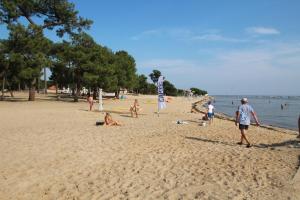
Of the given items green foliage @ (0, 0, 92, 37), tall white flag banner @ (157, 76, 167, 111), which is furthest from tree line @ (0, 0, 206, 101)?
tall white flag banner @ (157, 76, 167, 111)

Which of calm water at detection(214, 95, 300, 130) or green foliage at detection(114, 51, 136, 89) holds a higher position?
green foliage at detection(114, 51, 136, 89)

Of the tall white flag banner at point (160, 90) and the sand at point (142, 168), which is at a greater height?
the tall white flag banner at point (160, 90)

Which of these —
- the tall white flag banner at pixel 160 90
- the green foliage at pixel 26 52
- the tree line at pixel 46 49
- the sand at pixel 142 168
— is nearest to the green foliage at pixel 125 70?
the tree line at pixel 46 49

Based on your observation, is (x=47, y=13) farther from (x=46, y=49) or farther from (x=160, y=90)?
(x=160, y=90)

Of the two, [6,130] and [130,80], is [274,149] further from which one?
[130,80]

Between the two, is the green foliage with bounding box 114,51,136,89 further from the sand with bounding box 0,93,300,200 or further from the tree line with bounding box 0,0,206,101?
the sand with bounding box 0,93,300,200

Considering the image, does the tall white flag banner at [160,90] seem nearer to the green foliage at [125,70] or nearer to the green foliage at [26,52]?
the green foliage at [26,52]

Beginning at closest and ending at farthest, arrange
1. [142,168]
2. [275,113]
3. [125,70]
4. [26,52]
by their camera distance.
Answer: [142,168]
[26,52]
[275,113]
[125,70]

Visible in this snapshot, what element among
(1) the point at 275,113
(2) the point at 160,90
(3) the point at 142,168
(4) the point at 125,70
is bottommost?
(1) the point at 275,113

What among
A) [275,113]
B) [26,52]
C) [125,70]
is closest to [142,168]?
[26,52]

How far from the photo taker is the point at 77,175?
7754 millimetres

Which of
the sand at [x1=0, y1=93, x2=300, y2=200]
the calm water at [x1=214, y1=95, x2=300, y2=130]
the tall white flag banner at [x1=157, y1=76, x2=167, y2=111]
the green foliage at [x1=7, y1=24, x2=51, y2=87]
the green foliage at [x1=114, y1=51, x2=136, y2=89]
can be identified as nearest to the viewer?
the sand at [x1=0, y1=93, x2=300, y2=200]

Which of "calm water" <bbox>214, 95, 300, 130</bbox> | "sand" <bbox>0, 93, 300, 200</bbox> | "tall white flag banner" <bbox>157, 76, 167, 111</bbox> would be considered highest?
"tall white flag banner" <bbox>157, 76, 167, 111</bbox>

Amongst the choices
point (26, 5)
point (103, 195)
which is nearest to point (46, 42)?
point (26, 5)
